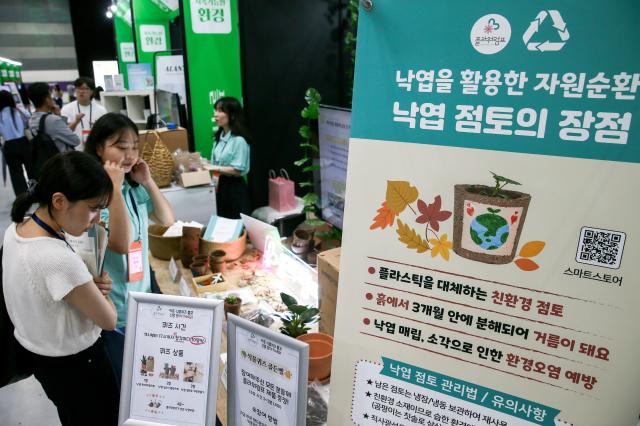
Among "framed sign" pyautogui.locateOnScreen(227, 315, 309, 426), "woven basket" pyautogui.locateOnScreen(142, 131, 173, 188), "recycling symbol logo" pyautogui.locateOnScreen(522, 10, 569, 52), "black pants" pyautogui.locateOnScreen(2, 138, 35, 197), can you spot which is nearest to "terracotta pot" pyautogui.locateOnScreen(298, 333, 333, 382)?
"framed sign" pyautogui.locateOnScreen(227, 315, 309, 426)

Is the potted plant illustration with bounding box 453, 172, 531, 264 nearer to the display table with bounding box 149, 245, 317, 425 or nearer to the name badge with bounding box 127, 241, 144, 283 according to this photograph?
the display table with bounding box 149, 245, 317, 425

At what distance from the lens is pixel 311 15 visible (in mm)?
3135

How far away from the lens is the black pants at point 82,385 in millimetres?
1574

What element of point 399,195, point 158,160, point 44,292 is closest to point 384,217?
point 399,195

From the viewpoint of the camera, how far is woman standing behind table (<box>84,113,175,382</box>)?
1938mm

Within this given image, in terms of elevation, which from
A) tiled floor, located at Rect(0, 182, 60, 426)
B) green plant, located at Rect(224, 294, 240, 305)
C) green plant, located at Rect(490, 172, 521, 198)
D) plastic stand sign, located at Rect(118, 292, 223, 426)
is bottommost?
tiled floor, located at Rect(0, 182, 60, 426)

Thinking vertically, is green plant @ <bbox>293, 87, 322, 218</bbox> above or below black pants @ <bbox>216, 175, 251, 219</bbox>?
above

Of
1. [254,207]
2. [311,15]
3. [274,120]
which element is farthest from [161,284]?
[311,15]

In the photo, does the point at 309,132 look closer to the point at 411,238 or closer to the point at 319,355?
the point at 319,355

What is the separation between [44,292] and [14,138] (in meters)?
5.33

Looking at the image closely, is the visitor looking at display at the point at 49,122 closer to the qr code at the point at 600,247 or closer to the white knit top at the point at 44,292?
the white knit top at the point at 44,292

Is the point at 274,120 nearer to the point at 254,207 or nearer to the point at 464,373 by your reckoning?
the point at 254,207

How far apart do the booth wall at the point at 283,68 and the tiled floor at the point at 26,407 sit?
1875 millimetres

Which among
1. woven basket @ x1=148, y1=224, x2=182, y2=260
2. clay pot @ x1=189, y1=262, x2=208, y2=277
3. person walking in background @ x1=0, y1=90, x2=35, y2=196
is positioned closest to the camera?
clay pot @ x1=189, y1=262, x2=208, y2=277
